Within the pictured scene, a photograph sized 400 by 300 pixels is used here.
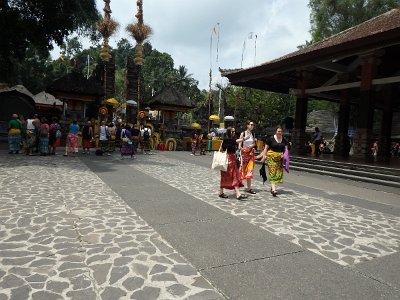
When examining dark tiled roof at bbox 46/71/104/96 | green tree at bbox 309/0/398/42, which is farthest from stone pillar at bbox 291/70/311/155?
green tree at bbox 309/0/398/42

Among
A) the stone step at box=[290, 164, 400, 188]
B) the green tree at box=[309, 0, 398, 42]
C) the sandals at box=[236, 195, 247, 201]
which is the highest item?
the green tree at box=[309, 0, 398, 42]

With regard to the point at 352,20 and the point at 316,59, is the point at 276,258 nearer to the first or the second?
the point at 316,59

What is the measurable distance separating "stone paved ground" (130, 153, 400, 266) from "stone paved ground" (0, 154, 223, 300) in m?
1.85

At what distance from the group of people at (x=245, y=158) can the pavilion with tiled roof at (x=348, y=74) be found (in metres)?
6.28

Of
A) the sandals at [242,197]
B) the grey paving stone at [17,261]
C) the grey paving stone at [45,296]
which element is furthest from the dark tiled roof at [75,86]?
the grey paving stone at [45,296]

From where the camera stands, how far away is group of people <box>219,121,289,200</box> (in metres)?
7.09

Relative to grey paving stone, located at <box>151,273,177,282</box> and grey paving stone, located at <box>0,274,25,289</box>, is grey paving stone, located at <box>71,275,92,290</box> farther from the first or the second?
grey paving stone, located at <box>151,273,177,282</box>

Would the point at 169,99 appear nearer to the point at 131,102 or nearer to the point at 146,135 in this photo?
the point at 131,102

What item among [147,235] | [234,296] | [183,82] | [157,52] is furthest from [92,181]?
[157,52]

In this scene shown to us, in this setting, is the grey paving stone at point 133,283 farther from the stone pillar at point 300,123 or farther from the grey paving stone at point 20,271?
the stone pillar at point 300,123

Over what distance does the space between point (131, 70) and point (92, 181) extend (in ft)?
71.3

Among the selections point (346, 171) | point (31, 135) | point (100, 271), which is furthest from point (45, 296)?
point (31, 135)

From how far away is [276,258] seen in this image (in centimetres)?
379

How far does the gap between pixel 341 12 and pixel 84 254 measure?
3249 centimetres
